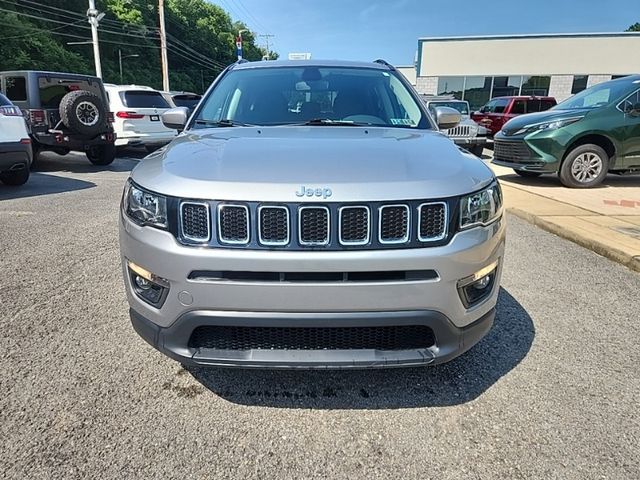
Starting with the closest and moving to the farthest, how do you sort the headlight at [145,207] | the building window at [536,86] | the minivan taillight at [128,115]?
the headlight at [145,207] → the minivan taillight at [128,115] → the building window at [536,86]

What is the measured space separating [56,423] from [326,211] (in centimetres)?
154

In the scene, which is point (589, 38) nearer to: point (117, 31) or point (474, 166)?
point (474, 166)

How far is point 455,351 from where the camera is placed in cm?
202

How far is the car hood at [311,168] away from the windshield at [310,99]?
565mm

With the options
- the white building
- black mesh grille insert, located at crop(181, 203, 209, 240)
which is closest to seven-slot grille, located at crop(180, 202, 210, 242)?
black mesh grille insert, located at crop(181, 203, 209, 240)

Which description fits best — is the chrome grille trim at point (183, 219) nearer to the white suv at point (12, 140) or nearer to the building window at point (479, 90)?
the white suv at point (12, 140)

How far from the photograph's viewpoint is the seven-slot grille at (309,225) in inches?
72.4

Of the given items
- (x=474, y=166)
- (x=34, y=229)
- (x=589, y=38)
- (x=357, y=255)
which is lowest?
(x=34, y=229)

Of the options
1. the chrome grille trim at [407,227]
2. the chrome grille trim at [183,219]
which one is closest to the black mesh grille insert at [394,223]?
the chrome grille trim at [407,227]

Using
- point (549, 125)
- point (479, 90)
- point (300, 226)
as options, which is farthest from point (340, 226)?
point (479, 90)

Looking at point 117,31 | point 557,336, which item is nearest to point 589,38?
point 557,336

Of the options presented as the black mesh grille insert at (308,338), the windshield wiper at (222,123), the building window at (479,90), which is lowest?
the black mesh grille insert at (308,338)

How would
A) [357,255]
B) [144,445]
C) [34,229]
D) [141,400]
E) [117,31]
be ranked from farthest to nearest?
[117,31]
[34,229]
[141,400]
[144,445]
[357,255]

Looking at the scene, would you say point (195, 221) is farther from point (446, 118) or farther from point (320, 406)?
point (446, 118)
